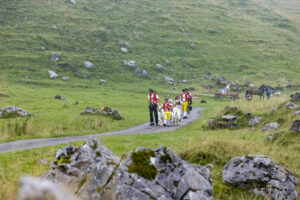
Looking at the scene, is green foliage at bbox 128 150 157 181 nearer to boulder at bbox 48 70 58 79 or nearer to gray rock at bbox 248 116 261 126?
gray rock at bbox 248 116 261 126

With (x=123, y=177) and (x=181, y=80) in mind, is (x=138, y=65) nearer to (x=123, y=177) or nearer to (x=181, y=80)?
(x=181, y=80)

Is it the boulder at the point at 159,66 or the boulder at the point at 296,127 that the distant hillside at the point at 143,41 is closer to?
the boulder at the point at 159,66

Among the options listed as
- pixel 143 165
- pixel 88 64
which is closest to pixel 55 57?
pixel 88 64

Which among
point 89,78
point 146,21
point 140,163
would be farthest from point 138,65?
point 140,163

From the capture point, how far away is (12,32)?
85688mm

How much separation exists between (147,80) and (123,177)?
2608 inches

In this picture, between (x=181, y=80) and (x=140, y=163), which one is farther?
(x=181, y=80)

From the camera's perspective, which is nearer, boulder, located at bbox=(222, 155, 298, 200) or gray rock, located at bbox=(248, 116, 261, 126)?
boulder, located at bbox=(222, 155, 298, 200)

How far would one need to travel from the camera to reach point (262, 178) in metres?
10.5

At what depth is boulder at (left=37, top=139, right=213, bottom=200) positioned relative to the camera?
722 centimetres

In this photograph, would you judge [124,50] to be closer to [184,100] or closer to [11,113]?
[184,100]

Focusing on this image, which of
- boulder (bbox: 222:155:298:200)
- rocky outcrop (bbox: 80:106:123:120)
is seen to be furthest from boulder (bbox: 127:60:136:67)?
boulder (bbox: 222:155:298:200)

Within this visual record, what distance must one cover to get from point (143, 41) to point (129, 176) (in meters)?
91.9

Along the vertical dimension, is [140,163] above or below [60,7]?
below
